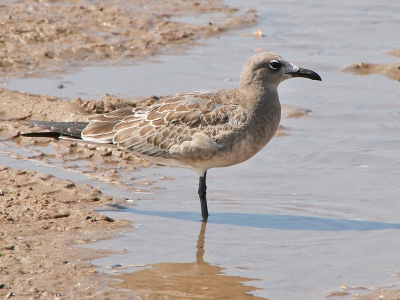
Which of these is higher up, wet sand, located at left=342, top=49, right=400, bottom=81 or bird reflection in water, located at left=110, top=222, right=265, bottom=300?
wet sand, located at left=342, top=49, right=400, bottom=81

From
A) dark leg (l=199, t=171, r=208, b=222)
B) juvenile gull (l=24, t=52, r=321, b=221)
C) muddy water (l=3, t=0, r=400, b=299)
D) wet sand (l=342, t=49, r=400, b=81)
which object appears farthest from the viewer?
wet sand (l=342, t=49, r=400, b=81)

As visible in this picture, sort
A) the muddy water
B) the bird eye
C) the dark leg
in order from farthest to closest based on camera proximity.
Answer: the bird eye < the dark leg < the muddy water

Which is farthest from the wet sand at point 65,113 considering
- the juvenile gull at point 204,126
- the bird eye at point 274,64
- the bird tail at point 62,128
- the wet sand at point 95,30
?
the bird eye at point 274,64

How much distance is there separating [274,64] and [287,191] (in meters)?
1.41

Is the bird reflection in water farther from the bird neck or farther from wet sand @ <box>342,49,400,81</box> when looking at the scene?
wet sand @ <box>342,49,400,81</box>

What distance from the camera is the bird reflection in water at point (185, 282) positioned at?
6.04 metres

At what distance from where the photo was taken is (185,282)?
6281 millimetres

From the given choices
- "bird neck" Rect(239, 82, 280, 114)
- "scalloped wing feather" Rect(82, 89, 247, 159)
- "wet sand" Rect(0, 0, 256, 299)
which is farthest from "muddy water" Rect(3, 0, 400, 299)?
"bird neck" Rect(239, 82, 280, 114)

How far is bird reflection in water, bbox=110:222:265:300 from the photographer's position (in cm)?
604

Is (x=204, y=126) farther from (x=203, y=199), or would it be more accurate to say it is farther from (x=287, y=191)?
(x=287, y=191)

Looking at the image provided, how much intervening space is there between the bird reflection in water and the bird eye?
7.56ft

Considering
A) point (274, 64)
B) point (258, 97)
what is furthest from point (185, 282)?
point (274, 64)

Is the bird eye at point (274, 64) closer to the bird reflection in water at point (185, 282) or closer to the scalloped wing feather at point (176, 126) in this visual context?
the scalloped wing feather at point (176, 126)

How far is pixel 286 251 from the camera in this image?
692cm
